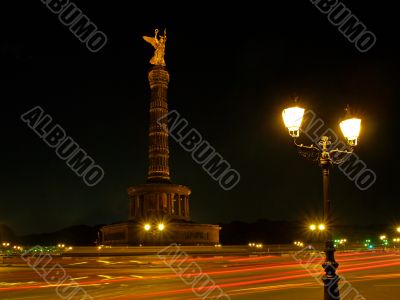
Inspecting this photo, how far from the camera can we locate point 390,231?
127 m

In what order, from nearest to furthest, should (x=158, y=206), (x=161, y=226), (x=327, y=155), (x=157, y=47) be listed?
(x=327, y=155) < (x=161, y=226) < (x=158, y=206) < (x=157, y=47)

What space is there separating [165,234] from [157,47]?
22137 millimetres

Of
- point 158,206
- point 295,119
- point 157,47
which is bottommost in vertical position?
point 295,119

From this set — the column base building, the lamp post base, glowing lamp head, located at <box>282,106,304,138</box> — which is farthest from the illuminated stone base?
the lamp post base

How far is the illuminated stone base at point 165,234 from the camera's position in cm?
4959

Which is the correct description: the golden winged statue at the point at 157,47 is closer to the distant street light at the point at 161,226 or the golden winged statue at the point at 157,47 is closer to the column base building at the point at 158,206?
the column base building at the point at 158,206

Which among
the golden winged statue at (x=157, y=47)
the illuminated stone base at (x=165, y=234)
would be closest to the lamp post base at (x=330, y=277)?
the illuminated stone base at (x=165, y=234)

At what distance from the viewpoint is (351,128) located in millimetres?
9742

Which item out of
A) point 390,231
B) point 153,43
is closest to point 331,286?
point 153,43

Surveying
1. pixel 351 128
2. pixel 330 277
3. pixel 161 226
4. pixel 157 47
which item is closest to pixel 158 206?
pixel 161 226

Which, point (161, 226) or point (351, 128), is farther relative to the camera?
point (161, 226)

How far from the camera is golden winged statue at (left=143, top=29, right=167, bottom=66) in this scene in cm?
5947

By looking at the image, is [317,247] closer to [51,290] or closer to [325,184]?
[51,290]

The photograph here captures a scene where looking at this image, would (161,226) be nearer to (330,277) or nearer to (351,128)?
(351,128)
